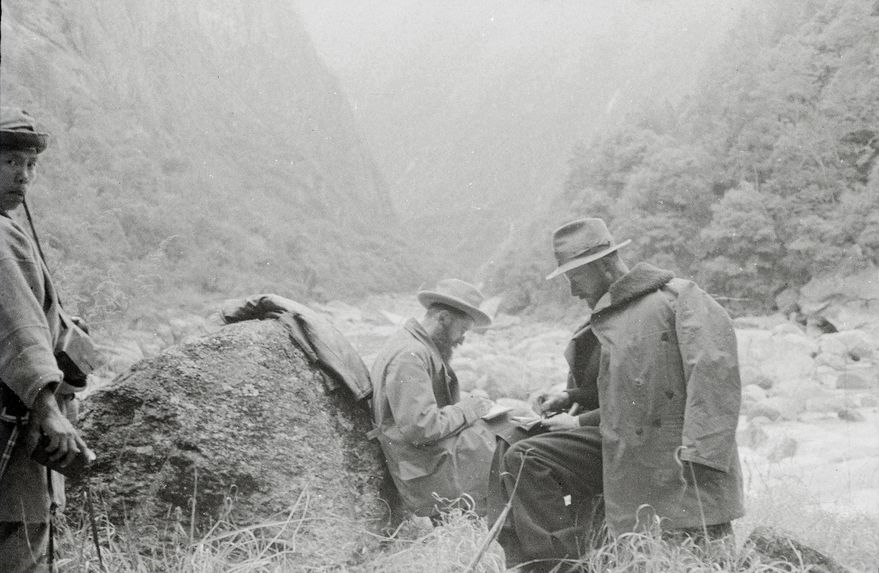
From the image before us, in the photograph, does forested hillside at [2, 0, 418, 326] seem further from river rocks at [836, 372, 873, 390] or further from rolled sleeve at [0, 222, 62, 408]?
river rocks at [836, 372, 873, 390]

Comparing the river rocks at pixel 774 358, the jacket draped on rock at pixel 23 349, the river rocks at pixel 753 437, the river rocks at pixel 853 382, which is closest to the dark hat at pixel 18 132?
the jacket draped on rock at pixel 23 349

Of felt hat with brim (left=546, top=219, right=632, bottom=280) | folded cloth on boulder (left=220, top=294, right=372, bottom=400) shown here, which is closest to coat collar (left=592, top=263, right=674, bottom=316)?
felt hat with brim (left=546, top=219, right=632, bottom=280)

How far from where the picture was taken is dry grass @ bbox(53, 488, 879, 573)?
3045 millimetres

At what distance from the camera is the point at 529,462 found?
3.28 meters

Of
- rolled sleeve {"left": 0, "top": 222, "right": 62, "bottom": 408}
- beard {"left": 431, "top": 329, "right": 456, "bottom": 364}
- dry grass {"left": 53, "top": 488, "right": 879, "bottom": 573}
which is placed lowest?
dry grass {"left": 53, "top": 488, "right": 879, "bottom": 573}

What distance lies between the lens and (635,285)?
3.23 metres

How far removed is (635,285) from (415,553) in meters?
1.60

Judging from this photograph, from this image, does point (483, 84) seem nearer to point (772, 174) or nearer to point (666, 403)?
point (772, 174)

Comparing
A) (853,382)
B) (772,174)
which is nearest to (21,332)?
(853,382)

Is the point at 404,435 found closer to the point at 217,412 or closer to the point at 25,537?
the point at 217,412

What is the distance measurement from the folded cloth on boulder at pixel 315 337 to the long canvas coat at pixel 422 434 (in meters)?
0.13

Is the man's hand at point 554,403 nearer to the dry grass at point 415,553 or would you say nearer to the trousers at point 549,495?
the trousers at point 549,495

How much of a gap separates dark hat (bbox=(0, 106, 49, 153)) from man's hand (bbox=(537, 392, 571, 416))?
7.80 feet

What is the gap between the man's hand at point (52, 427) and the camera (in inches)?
85.2
